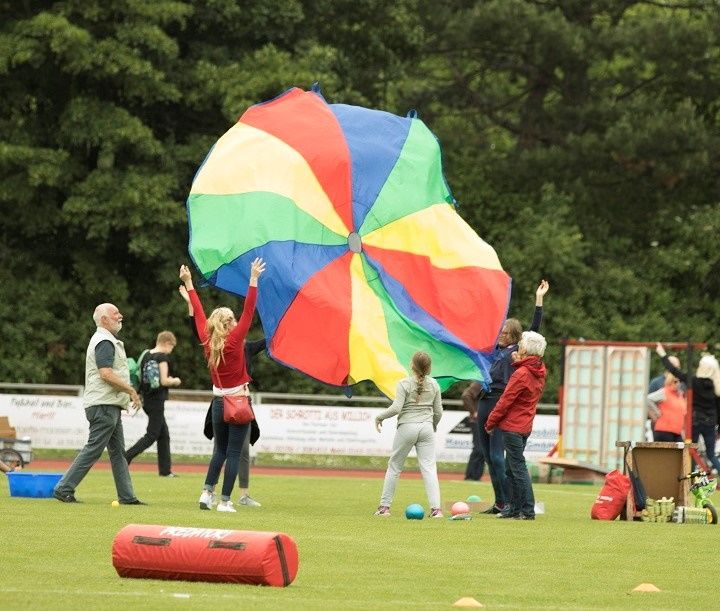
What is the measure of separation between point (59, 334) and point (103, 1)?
23.7 ft

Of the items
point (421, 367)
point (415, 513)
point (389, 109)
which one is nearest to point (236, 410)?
point (421, 367)

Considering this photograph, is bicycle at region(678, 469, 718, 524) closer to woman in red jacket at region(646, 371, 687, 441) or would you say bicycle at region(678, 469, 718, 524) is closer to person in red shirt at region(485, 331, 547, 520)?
person in red shirt at region(485, 331, 547, 520)

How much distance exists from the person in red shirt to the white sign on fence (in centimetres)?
1294

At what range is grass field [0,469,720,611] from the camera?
9078 millimetres

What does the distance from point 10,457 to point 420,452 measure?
383 inches

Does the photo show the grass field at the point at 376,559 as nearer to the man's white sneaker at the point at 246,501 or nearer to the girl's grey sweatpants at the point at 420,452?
the man's white sneaker at the point at 246,501

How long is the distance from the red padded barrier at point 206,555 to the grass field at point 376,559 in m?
0.08

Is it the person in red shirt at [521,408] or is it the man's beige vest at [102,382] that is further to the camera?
the man's beige vest at [102,382]

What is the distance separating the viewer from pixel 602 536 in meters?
13.8

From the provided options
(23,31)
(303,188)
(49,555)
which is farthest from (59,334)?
(49,555)

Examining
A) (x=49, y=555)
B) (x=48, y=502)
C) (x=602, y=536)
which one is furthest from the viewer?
(x=48, y=502)

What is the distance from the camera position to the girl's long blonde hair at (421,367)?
1520 centimetres

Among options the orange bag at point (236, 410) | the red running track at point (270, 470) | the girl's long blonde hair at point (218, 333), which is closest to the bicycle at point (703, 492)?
the orange bag at point (236, 410)

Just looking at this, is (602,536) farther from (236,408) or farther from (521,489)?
(236,408)
